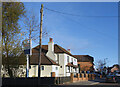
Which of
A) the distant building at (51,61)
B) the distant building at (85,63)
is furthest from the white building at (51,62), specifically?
the distant building at (85,63)

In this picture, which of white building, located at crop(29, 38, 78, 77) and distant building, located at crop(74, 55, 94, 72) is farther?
distant building, located at crop(74, 55, 94, 72)

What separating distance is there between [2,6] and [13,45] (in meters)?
4.43

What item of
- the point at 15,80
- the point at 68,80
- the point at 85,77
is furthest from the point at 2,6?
the point at 85,77

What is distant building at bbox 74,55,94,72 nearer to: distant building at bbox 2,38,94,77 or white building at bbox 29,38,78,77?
distant building at bbox 2,38,94,77

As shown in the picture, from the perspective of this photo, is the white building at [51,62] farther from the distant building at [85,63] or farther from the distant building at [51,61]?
the distant building at [85,63]

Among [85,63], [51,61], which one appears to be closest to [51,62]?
[51,61]

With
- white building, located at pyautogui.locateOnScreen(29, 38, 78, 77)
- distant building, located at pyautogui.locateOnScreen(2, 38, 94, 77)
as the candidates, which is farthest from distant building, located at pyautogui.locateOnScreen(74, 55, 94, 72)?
white building, located at pyautogui.locateOnScreen(29, 38, 78, 77)

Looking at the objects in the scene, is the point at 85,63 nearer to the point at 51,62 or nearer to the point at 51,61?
the point at 51,61

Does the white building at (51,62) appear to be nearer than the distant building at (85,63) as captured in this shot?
Yes

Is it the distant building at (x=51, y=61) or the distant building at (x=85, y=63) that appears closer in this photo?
the distant building at (x=51, y=61)

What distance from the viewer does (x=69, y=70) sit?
5109 cm

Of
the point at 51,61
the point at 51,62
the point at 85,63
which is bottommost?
the point at 51,62

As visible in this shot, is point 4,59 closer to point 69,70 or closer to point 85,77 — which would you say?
point 85,77

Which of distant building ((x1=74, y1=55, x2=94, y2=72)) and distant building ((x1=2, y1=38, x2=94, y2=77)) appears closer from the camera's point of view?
distant building ((x1=2, y1=38, x2=94, y2=77))
